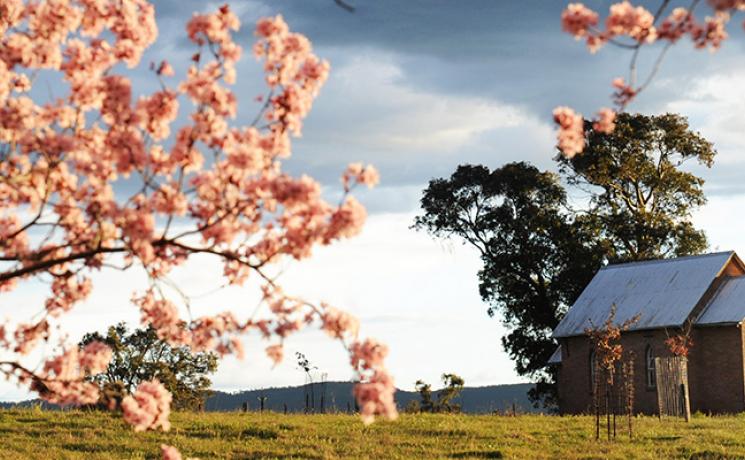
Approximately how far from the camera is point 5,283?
10047mm

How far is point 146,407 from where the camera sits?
27.8 ft

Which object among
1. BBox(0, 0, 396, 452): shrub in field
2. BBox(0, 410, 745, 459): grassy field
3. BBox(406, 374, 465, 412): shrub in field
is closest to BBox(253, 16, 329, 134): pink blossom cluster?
BBox(0, 0, 396, 452): shrub in field

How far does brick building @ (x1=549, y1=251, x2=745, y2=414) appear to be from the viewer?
41500 mm

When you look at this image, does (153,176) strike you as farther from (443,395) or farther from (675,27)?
(443,395)

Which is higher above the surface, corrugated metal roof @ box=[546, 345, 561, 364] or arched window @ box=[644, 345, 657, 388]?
corrugated metal roof @ box=[546, 345, 561, 364]

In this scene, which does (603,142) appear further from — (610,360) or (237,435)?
(237,435)

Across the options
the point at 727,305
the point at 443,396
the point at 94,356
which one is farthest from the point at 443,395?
the point at 94,356

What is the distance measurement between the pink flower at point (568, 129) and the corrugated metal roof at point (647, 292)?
3468 cm

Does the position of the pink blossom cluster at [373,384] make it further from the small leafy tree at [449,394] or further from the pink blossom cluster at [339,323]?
the small leafy tree at [449,394]

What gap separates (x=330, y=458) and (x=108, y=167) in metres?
14.9

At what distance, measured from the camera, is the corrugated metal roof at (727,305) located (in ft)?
136

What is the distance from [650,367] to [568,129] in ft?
119

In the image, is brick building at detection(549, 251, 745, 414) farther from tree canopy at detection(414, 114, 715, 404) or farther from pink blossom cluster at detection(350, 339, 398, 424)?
pink blossom cluster at detection(350, 339, 398, 424)

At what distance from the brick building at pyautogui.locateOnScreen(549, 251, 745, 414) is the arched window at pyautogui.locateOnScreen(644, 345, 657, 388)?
0.01 m
